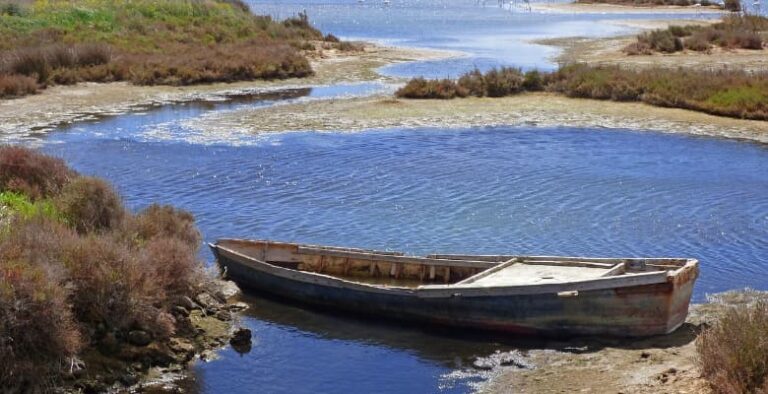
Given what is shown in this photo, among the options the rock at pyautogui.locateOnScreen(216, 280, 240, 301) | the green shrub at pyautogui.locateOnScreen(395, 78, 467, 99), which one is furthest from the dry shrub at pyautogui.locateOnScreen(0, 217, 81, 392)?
the green shrub at pyautogui.locateOnScreen(395, 78, 467, 99)

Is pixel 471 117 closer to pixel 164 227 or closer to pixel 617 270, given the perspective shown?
pixel 164 227

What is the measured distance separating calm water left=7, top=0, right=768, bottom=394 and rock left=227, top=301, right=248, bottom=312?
0.21 m

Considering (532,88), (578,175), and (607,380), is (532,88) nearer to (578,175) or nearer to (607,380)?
(578,175)

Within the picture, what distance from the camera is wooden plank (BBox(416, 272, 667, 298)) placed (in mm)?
13773

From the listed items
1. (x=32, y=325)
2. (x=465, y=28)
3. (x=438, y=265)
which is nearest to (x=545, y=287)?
(x=438, y=265)

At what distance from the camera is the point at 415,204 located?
2250 centimetres

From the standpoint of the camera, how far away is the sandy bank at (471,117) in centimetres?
3278

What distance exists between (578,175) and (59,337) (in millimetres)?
16431

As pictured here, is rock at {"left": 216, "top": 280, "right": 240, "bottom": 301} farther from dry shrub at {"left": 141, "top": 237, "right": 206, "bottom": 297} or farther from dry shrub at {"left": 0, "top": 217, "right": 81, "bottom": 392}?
dry shrub at {"left": 0, "top": 217, "right": 81, "bottom": 392}

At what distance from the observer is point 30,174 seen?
1802 centimetres

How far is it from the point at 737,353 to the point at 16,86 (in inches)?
1235

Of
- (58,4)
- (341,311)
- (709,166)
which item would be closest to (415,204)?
(341,311)

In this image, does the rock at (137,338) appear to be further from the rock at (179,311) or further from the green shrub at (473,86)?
the green shrub at (473,86)

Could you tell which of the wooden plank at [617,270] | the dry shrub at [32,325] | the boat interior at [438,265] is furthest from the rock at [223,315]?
the wooden plank at [617,270]
